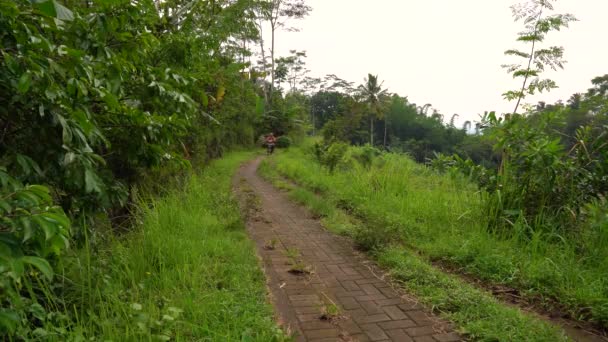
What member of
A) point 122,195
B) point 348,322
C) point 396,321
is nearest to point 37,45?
point 122,195

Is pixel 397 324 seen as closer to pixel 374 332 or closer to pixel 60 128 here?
pixel 374 332

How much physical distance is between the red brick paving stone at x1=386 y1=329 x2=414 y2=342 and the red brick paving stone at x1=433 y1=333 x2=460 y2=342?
209 mm

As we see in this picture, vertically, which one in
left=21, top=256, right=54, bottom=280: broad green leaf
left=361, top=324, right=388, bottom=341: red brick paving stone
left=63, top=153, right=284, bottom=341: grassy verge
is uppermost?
left=21, top=256, right=54, bottom=280: broad green leaf

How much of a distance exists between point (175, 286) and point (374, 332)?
1.60 metres

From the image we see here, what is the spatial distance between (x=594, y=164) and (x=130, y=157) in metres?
4.83

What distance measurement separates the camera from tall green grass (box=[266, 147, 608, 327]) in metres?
3.28

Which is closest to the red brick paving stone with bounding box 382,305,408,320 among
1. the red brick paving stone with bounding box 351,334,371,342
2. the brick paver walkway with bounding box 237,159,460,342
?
the brick paver walkway with bounding box 237,159,460,342

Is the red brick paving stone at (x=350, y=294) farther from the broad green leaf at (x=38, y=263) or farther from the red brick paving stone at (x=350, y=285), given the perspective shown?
the broad green leaf at (x=38, y=263)

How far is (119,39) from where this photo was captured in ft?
8.04

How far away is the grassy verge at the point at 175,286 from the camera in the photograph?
238 cm

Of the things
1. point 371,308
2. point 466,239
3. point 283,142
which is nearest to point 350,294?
point 371,308

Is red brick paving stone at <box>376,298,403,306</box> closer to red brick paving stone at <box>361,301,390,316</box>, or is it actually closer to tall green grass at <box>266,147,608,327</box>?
red brick paving stone at <box>361,301,390,316</box>

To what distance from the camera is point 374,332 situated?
278 centimetres

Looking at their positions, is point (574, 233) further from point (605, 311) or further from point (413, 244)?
point (413, 244)
